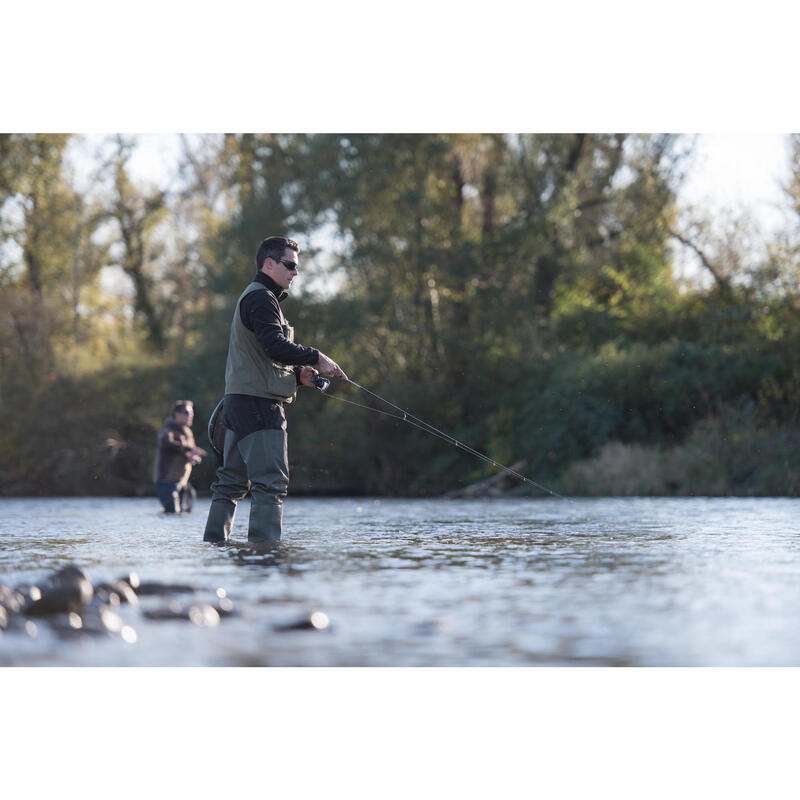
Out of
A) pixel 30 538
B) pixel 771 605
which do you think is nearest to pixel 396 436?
pixel 30 538

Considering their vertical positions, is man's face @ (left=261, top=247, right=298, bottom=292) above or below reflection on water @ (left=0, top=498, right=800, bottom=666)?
above

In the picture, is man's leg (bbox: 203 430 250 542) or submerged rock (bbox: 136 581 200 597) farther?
man's leg (bbox: 203 430 250 542)

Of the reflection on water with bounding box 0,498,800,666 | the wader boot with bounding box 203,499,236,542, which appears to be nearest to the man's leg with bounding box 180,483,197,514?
the reflection on water with bounding box 0,498,800,666

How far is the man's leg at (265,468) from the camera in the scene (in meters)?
7.28

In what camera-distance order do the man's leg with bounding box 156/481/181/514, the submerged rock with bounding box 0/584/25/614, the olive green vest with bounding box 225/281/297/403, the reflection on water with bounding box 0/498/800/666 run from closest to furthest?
the reflection on water with bounding box 0/498/800/666 < the submerged rock with bounding box 0/584/25/614 < the olive green vest with bounding box 225/281/297/403 < the man's leg with bounding box 156/481/181/514

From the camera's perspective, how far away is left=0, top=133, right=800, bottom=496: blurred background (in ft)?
71.4

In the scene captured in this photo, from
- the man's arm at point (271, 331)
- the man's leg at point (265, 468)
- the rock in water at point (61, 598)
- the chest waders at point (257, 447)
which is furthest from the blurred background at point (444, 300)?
the rock in water at point (61, 598)

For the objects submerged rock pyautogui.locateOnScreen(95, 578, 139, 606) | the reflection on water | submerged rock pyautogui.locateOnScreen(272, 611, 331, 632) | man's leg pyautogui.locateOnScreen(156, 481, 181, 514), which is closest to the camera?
the reflection on water

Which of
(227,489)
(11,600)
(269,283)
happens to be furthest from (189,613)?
(269,283)

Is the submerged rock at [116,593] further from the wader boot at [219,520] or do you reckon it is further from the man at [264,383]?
the wader boot at [219,520]

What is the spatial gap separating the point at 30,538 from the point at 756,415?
14.4 meters

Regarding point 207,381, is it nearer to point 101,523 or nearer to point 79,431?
point 79,431

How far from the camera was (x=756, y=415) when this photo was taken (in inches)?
794

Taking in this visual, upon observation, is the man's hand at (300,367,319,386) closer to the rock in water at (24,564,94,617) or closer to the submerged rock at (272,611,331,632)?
the rock in water at (24,564,94,617)
